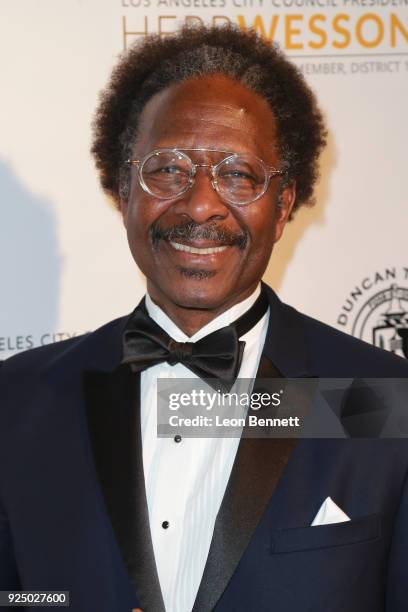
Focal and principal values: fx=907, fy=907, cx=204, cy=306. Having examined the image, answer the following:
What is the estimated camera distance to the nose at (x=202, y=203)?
5.28ft

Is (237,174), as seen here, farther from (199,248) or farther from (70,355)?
(70,355)

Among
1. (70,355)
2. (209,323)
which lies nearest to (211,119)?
(209,323)

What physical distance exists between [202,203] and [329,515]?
588 millimetres

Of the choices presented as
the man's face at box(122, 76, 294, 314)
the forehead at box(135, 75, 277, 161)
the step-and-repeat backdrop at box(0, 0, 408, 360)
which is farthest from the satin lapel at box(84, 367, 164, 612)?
the step-and-repeat backdrop at box(0, 0, 408, 360)

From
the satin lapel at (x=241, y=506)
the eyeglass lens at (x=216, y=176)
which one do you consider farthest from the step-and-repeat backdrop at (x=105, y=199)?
the satin lapel at (x=241, y=506)

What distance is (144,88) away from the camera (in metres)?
1.85

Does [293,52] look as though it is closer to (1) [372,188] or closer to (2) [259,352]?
(1) [372,188]

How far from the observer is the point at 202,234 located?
163cm

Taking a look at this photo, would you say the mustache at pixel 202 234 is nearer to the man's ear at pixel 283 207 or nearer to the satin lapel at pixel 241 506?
the man's ear at pixel 283 207

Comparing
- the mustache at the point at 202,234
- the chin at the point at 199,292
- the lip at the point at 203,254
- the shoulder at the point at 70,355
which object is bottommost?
the shoulder at the point at 70,355

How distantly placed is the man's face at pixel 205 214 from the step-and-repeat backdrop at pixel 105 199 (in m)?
0.62

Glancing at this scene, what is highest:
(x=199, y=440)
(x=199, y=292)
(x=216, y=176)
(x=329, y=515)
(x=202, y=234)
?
(x=216, y=176)

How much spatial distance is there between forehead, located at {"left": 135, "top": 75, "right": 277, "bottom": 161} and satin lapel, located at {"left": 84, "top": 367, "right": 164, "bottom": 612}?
1.51 ft

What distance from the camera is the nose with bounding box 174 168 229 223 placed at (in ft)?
5.28
